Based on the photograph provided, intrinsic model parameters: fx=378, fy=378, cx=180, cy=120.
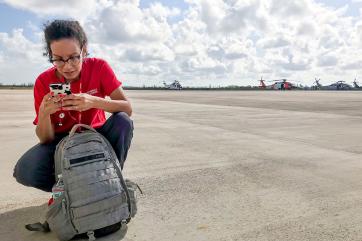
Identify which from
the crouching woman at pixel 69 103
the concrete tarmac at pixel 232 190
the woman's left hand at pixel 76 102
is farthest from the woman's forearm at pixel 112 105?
the concrete tarmac at pixel 232 190

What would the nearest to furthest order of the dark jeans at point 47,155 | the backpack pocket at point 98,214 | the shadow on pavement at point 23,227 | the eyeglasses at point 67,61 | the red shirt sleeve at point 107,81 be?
the backpack pocket at point 98,214 < the shadow on pavement at point 23,227 < the eyeglasses at point 67,61 < the dark jeans at point 47,155 < the red shirt sleeve at point 107,81

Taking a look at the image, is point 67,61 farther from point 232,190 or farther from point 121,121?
point 232,190

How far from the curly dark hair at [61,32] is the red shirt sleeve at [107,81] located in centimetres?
34

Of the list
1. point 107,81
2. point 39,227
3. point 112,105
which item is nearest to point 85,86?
point 107,81

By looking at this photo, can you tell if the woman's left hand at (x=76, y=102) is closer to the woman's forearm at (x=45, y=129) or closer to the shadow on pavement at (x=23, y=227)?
the woman's forearm at (x=45, y=129)

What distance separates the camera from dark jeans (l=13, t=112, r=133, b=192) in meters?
2.65

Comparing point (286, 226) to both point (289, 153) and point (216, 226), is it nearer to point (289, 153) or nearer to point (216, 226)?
point (216, 226)

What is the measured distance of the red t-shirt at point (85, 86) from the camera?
108 inches

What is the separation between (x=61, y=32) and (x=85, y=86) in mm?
499

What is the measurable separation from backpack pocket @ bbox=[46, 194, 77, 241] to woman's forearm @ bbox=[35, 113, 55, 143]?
54 cm

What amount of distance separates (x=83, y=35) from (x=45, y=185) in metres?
1.12

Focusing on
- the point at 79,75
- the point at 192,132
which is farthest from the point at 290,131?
the point at 79,75

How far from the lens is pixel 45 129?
2.61m

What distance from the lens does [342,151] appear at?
16.5 ft
